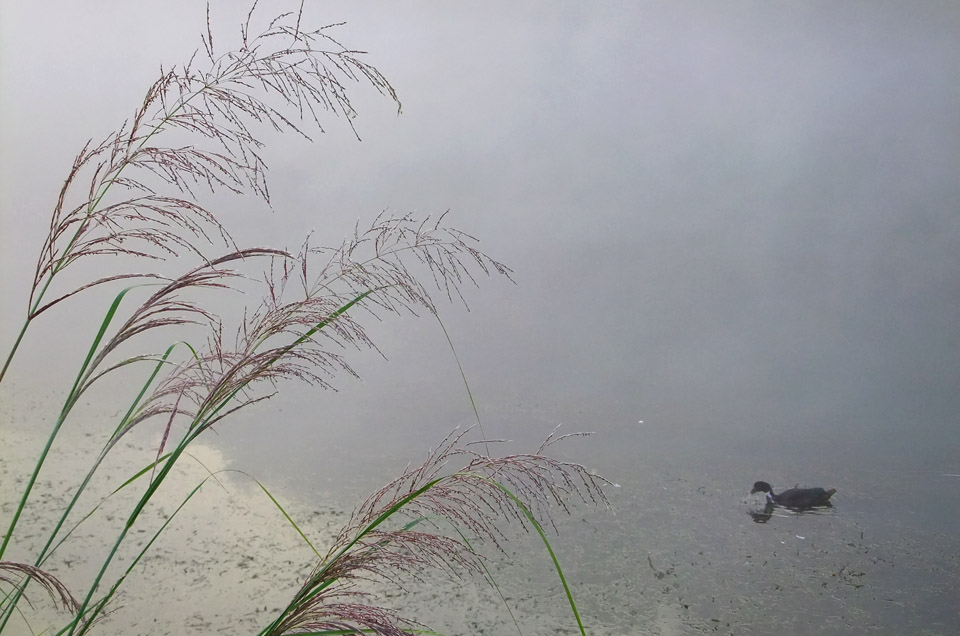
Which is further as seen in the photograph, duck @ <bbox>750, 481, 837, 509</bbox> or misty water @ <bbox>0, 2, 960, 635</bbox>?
misty water @ <bbox>0, 2, 960, 635</bbox>

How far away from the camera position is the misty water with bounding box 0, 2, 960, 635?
7.06 ft

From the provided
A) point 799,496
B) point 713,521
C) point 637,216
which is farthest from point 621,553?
point 637,216

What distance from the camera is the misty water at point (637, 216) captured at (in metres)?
2.15

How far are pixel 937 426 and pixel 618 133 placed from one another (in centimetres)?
120

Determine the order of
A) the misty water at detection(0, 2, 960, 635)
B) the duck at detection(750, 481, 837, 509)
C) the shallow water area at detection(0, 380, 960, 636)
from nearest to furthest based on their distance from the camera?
the shallow water area at detection(0, 380, 960, 636)
the duck at detection(750, 481, 837, 509)
the misty water at detection(0, 2, 960, 635)

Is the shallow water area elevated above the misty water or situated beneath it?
situated beneath

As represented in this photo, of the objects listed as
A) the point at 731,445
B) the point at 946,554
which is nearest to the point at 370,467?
the point at 731,445

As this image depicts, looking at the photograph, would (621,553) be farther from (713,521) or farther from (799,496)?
(799,496)

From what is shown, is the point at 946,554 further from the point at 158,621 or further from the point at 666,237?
the point at 158,621

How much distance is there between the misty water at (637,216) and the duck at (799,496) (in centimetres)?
9

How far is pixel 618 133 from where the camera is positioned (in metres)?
2.28

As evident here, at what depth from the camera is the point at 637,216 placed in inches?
90.4

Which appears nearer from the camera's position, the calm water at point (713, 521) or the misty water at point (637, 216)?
the calm water at point (713, 521)

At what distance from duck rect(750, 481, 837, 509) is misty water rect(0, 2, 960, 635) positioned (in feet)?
0.30
